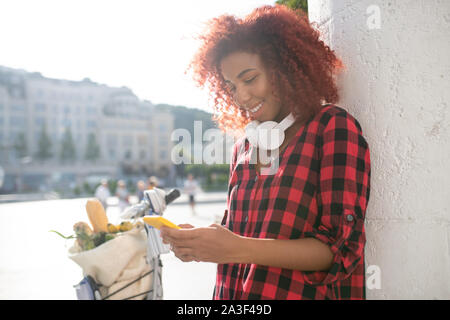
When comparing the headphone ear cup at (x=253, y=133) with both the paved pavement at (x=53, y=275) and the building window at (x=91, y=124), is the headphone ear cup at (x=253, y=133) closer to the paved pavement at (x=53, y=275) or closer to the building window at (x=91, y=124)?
the paved pavement at (x=53, y=275)

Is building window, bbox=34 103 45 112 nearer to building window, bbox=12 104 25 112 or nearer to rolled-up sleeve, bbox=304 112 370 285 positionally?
building window, bbox=12 104 25 112

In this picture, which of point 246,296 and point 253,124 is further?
point 253,124

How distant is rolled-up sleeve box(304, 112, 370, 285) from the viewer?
3.01 ft

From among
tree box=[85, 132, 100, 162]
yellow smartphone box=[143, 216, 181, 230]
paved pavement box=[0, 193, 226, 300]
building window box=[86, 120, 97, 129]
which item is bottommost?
paved pavement box=[0, 193, 226, 300]

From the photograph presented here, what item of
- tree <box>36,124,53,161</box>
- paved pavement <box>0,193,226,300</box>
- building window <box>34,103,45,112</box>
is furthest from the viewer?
building window <box>34,103,45,112</box>

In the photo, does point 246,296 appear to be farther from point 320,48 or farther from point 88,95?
point 88,95

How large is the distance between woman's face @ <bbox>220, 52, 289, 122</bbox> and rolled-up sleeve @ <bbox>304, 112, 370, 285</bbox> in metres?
0.27

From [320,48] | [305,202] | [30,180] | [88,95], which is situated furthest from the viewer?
[88,95]

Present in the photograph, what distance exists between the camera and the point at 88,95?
176ft

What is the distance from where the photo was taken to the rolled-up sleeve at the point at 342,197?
92 centimetres

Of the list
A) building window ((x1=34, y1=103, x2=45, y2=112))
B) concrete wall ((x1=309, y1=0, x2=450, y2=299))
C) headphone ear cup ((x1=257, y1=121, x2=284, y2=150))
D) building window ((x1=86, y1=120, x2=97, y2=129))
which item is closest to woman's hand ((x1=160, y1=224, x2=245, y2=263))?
headphone ear cup ((x1=257, y1=121, x2=284, y2=150))

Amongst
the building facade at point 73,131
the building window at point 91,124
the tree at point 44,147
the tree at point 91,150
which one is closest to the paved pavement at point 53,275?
the building facade at point 73,131
